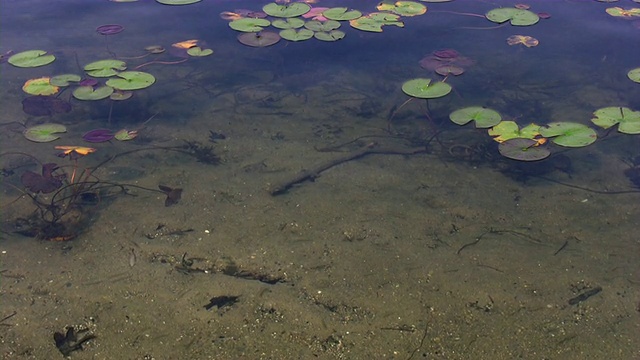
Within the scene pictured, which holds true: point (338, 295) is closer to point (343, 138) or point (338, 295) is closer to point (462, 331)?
point (462, 331)

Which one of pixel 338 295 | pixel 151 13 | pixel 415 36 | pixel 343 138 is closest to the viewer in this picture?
pixel 338 295

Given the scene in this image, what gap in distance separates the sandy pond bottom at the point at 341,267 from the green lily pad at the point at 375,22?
231 cm

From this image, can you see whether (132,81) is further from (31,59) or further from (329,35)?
(329,35)

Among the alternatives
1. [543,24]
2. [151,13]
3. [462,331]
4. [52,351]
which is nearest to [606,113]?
[543,24]

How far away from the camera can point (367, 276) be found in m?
3.25

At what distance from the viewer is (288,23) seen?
6176 mm

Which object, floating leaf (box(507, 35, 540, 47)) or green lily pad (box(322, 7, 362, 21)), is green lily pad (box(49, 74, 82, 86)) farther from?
floating leaf (box(507, 35, 540, 47))

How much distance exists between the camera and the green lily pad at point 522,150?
4184mm

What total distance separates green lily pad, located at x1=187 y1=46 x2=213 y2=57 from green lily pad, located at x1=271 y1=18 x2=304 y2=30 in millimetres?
861

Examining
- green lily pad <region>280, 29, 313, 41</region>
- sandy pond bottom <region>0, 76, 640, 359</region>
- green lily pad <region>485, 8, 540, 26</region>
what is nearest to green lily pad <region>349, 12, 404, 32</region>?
green lily pad <region>280, 29, 313, 41</region>

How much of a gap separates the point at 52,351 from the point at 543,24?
6.15 m

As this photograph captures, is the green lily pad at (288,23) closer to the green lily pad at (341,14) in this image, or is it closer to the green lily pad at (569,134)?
the green lily pad at (341,14)

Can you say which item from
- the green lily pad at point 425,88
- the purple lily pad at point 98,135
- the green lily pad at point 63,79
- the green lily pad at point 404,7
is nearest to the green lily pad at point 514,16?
A: the green lily pad at point 404,7

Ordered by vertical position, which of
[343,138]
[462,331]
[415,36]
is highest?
[415,36]
